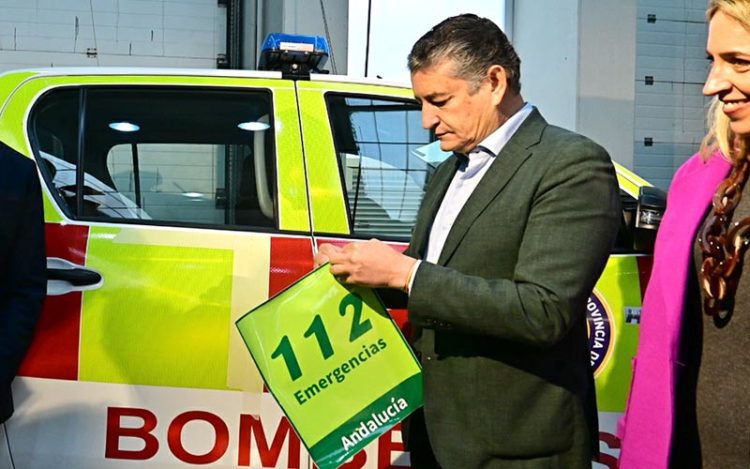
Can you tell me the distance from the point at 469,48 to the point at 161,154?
3.87 ft

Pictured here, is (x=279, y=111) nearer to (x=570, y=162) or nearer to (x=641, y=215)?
(x=641, y=215)

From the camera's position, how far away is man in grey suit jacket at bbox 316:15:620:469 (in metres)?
1.33

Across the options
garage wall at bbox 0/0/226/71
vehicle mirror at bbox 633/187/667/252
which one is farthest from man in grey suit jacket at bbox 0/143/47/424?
garage wall at bbox 0/0/226/71

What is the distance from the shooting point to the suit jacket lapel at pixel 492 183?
55.4 inches

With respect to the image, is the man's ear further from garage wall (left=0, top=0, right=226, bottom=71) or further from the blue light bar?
garage wall (left=0, top=0, right=226, bottom=71)

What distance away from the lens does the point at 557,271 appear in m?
1.32

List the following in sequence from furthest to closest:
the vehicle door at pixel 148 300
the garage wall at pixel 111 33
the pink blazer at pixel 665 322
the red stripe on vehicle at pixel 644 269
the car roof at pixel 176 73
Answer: the garage wall at pixel 111 33
the car roof at pixel 176 73
the red stripe on vehicle at pixel 644 269
the vehicle door at pixel 148 300
the pink blazer at pixel 665 322

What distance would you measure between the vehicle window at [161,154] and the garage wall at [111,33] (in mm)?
4359

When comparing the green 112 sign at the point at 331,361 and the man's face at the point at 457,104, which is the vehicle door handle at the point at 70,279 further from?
Result: the man's face at the point at 457,104

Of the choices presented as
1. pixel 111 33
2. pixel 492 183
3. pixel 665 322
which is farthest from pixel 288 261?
pixel 111 33

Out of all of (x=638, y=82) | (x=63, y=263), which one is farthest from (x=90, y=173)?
(x=638, y=82)

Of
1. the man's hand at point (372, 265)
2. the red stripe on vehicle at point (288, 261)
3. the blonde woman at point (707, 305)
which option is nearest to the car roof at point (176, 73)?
the red stripe on vehicle at point (288, 261)

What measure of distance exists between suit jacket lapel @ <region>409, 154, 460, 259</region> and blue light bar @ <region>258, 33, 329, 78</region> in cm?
90

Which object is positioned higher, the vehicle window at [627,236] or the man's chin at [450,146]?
the man's chin at [450,146]
